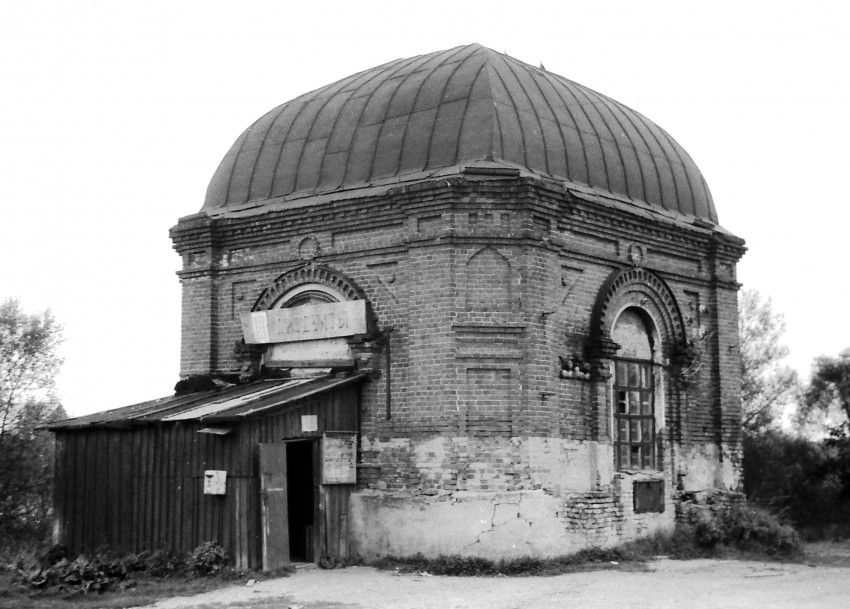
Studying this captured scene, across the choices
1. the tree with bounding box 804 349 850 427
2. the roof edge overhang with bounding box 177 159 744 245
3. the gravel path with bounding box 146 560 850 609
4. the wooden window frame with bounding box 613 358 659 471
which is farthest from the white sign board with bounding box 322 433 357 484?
the tree with bounding box 804 349 850 427

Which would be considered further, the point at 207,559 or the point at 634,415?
the point at 634,415

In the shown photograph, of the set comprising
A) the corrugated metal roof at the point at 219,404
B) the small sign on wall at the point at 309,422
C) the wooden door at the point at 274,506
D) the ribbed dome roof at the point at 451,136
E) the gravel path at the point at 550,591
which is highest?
the ribbed dome roof at the point at 451,136

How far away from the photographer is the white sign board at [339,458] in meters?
16.4

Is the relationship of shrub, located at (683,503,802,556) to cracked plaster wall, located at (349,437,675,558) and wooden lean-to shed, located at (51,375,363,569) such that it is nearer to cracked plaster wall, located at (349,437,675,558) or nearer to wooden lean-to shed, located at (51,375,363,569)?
cracked plaster wall, located at (349,437,675,558)

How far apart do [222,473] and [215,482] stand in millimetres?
167

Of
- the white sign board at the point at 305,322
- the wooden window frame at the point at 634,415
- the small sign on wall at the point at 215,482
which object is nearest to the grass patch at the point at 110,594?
the small sign on wall at the point at 215,482

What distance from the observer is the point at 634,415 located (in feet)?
60.2

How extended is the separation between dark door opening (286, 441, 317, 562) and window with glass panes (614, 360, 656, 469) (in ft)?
15.4

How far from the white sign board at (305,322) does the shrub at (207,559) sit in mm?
3838

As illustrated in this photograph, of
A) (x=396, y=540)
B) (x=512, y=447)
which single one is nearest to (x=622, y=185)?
(x=512, y=447)

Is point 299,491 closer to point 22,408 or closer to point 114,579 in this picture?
point 114,579

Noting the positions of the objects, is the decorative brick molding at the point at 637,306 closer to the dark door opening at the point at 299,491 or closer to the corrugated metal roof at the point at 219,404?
the corrugated metal roof at the point at 219,404

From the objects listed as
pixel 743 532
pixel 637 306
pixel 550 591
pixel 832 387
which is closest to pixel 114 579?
pixel 550 591

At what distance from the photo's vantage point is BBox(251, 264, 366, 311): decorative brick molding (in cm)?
1728
